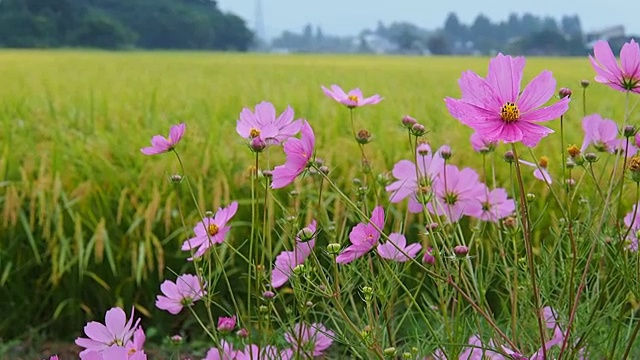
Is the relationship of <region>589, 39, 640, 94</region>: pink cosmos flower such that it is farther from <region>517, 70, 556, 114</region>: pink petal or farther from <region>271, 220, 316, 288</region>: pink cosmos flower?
<region>271, 220, 316, 288</region>: pink cosmos flower

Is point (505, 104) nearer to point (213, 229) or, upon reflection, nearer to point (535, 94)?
point (535, 94)

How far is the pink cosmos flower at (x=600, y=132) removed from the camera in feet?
2.24

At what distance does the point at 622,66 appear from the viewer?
537 mm

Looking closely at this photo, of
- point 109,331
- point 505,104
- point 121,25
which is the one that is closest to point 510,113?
point 505,104

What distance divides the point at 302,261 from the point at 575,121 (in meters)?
1.97

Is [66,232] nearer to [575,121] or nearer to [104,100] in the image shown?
[104,100]

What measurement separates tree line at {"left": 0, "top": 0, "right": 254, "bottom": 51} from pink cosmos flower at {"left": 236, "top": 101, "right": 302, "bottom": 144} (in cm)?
2174

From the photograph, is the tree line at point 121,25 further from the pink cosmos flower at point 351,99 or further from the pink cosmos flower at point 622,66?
the pink cosmos flower at point 622,66

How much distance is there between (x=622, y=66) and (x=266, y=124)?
0.29 metres

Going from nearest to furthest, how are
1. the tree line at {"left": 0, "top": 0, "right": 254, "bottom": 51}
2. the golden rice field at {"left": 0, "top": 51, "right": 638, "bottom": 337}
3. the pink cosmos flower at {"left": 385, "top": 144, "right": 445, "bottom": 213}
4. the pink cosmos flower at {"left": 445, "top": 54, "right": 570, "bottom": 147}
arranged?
the pink cosmos flower at {"left": 445, "top": 54, "right": 570, "bottom": 147} < the pink cosmos flower at {"left": 385, "top": 144, "right": 445, "bottom": 213} < the golden rice field at {"left": 0, "top": 51, "right": 638, "bottom": 337} < the tree line at {"left": 0, "top": 0, "right": 254, "bottom": 51}

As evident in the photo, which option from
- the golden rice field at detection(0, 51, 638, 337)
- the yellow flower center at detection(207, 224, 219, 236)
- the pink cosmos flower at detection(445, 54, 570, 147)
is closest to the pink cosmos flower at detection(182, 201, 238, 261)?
the yellow flower center at detection(207, 224, 219, 236)

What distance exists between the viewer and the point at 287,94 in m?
2.98

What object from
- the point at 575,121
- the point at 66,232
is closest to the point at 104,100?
the point at 66,232

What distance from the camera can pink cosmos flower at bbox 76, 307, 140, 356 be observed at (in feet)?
1.97
